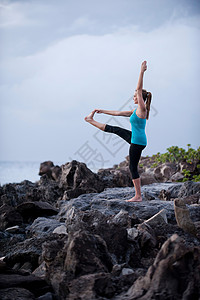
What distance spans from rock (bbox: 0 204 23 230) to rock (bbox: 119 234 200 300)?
16.0ft

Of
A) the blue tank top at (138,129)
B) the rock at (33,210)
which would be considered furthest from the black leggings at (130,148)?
the rock at (33,210)

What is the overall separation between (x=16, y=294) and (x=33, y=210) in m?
4.66

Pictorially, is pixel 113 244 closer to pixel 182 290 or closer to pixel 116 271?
pixel 116 271

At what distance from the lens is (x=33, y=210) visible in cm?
750

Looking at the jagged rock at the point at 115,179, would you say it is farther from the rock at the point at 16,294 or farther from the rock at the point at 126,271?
the rock at the point at 16,294

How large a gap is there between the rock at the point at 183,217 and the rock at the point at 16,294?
2335mm

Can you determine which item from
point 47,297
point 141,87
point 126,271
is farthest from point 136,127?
point 47,297

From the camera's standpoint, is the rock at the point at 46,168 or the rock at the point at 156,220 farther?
the rock at the point at 46,168

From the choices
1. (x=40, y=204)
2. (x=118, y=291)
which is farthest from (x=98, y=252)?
(x=40, y=204)

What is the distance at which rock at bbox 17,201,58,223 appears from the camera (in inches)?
292

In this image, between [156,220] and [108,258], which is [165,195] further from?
[108,258]

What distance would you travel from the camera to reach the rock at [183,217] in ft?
14.6

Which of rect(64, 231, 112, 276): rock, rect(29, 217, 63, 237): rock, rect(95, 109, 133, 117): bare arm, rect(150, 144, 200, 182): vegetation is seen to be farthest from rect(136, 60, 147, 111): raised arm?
rect(150, 144, 200, 182): vegetation

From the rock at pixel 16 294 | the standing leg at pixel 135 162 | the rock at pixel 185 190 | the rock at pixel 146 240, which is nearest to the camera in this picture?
the rock at pixel 16 294
